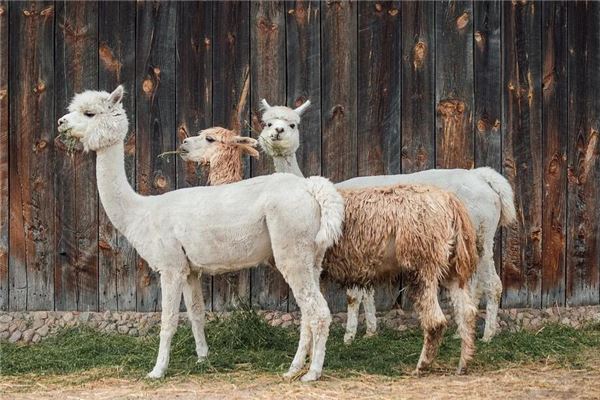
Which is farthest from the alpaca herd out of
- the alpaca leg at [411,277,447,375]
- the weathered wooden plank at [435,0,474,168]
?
the weathered wooden plank at [435,0,474,168]

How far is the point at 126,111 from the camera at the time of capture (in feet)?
28.7

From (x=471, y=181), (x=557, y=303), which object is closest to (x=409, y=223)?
(x=471, y=181)

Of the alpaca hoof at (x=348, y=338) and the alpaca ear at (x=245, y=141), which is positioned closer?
the alpaca ear at (x=245, y=141)

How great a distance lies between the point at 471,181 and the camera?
323 inches

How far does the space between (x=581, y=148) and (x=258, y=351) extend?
352cm

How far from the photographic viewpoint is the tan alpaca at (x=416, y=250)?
683 centimetres

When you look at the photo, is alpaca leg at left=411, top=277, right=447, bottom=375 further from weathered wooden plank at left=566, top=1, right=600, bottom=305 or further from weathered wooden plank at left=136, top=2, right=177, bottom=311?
weathered wooden plank at left=136, top=2, right=177, bottom=311

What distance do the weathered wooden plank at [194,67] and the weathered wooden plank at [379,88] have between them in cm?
136

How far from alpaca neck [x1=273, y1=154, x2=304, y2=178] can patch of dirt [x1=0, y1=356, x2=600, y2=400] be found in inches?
77.8

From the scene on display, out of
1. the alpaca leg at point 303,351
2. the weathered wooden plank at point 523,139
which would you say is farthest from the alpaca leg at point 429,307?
the weathered wooden plank at point 523,139

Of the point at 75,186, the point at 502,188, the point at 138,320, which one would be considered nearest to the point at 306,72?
the point at 502,188

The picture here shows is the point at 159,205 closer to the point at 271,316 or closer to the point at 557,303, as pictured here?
the point at 271,316

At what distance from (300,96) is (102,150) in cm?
220

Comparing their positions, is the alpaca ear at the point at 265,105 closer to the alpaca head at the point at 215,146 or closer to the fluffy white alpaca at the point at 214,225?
the alpaca head at the point at 215,146
